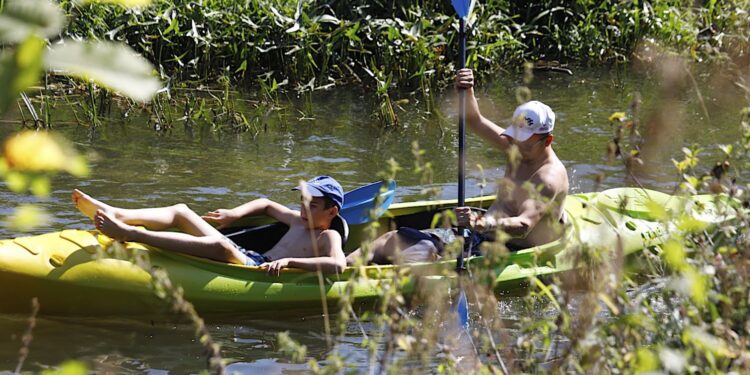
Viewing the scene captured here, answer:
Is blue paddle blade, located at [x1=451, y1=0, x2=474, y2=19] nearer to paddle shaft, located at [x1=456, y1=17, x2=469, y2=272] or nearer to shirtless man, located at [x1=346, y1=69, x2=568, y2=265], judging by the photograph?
paddle shaft, located at [x1=456, y1=17, x2=469, y2=272]

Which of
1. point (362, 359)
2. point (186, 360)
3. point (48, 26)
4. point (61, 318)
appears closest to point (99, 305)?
point (61, 318)

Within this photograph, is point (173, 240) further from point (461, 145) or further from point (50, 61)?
point (50, 61)

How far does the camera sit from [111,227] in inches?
190

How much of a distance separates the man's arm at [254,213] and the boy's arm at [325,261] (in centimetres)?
42

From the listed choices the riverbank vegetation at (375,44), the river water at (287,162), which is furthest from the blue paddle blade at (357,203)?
the riverbank vegetation at (375,44)

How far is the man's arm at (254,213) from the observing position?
5516 mm

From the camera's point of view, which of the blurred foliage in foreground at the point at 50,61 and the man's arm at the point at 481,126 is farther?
the man's arm at the point at 481,126

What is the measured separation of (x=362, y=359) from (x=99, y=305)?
130 cm

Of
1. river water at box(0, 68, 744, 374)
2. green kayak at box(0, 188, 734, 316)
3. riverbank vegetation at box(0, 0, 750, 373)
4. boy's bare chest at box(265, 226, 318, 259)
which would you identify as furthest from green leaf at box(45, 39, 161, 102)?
riverbank vegetation at box(0, 0, 750, 373)

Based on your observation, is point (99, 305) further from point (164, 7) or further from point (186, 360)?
point (164, 7)

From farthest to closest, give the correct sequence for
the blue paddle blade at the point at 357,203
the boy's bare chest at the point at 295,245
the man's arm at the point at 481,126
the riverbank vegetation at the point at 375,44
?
the riverbank vegetation at the point at 375,44 < the man's arm at the point at 481,126 < the blue paddle blade at the point at 357,203 < the boy's bare chest at the point at 295,245

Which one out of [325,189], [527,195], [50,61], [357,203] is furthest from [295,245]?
[50,61]

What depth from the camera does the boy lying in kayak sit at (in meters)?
4.89

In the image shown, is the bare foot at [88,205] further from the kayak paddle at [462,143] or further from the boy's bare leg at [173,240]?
the kayak paddle at [462,143]
